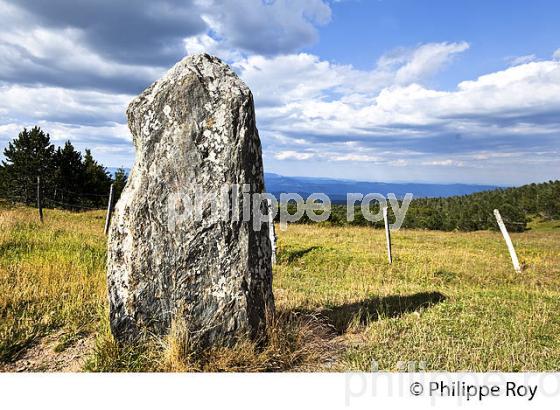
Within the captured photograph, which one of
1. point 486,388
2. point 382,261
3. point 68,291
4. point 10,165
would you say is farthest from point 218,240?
point 10,165

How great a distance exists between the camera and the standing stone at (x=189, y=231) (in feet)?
16.1

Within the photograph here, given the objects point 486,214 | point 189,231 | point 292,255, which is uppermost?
point 189,231

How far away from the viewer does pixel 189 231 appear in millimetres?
4941

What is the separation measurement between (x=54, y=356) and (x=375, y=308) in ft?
15.6

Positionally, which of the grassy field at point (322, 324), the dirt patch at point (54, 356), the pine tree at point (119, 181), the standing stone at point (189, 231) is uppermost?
the pine tree at point (119, 181)

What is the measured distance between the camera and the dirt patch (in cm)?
510

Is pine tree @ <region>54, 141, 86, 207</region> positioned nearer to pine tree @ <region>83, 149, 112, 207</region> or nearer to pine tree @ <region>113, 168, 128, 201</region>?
pine tree @ <region>83, 149, 112, 207</region>

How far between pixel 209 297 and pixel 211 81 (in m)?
2.48

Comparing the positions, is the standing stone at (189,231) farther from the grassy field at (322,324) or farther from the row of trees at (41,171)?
the row of trees at (41,171)

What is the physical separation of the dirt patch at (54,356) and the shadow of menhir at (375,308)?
332cm

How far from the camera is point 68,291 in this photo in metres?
7.43

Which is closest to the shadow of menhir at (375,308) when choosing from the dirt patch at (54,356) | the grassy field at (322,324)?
the grassy field at (322,324)

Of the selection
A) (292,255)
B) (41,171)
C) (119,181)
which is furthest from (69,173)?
(292,255)

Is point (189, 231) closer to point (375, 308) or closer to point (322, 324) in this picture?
point (322, 324)
